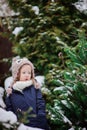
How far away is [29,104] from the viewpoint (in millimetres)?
3404

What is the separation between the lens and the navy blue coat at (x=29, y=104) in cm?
339

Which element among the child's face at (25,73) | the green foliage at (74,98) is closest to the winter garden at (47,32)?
the green foliage at (74,98)

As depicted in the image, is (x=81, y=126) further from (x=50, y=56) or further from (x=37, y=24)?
(x=37, y=24)

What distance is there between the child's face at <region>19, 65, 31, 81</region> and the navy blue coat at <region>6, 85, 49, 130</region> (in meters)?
0.12

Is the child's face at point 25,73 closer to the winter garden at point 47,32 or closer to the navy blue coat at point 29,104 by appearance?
the navy blue coat at point 29,104

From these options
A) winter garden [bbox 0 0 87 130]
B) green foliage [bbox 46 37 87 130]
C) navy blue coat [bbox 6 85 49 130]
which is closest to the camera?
green foliage [bbox 46 37 87 130]

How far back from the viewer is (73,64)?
11.9 feet

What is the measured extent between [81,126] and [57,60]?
2.25 meters

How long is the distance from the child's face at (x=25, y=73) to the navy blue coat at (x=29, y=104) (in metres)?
0.12

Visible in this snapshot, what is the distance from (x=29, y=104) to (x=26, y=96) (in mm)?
102

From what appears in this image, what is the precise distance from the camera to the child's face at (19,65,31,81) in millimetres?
3470

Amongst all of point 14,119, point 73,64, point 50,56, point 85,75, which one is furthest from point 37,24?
point 14,119

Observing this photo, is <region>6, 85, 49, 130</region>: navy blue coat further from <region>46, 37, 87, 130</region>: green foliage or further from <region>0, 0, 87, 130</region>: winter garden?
<region>0, 0, 87, 130</region>: winter garden

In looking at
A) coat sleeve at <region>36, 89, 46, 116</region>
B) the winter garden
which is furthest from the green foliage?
the winter garden
